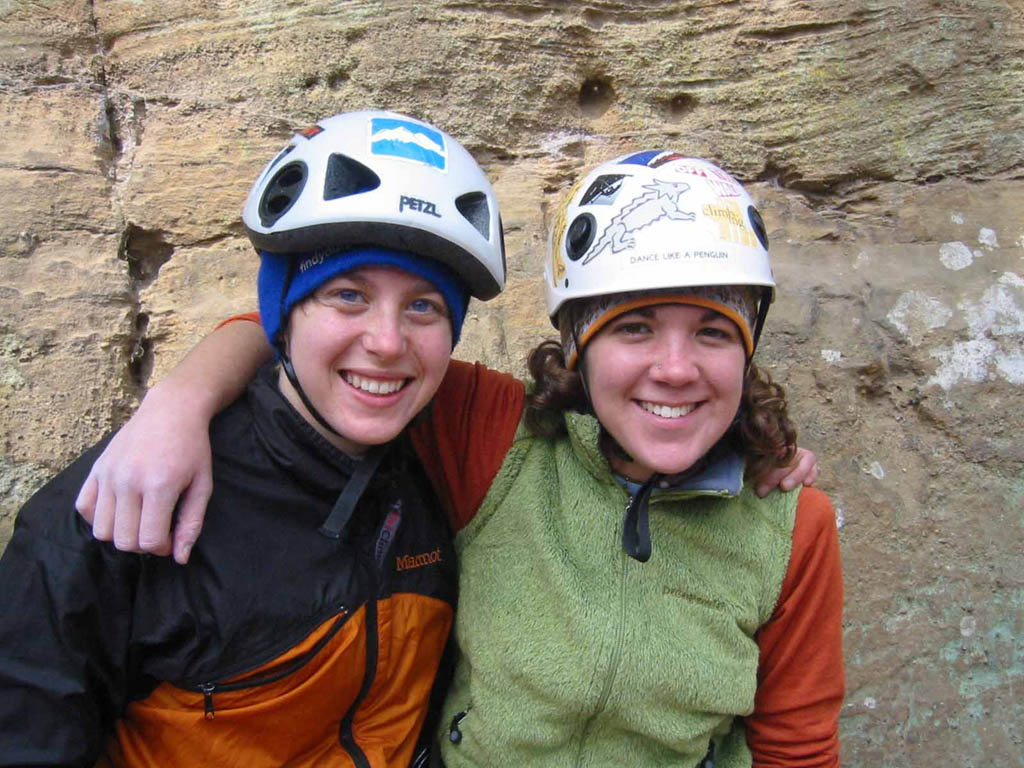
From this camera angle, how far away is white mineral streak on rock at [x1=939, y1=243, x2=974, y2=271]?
359 centimetres

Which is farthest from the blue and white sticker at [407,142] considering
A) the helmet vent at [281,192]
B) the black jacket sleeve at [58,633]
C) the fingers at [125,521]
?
the black jacket sleeve at [58,633]

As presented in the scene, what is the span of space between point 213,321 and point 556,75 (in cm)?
198

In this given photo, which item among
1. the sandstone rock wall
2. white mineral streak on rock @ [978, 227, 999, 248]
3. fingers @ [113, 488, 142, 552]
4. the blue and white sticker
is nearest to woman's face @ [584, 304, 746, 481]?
the blue and white sticker

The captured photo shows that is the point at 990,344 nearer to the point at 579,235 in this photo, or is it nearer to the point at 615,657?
the point at 579,235

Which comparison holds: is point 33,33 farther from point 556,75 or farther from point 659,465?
point 659,465

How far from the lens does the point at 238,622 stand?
6.06ft

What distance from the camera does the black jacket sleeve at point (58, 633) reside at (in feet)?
5.46

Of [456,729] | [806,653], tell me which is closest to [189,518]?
[456,729]

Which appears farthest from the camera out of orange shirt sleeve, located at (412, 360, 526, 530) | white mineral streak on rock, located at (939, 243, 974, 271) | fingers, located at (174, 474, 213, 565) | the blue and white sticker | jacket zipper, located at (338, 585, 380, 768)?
white mineral streak on rock, located at (939, 243, 974, 271)

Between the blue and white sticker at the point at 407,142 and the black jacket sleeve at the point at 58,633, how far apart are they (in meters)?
1.17

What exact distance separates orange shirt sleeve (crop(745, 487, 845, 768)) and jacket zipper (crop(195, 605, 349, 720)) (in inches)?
46.6

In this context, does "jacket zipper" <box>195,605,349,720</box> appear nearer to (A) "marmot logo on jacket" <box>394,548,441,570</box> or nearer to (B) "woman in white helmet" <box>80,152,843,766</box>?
(A) "marmot logo on jacket" <box>394,548,441,570</box>

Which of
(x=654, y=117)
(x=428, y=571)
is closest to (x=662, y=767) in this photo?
(x=428, y=571)

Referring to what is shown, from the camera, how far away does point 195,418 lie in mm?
1918
